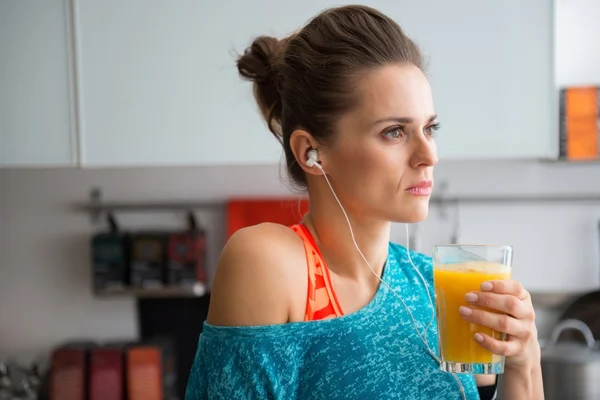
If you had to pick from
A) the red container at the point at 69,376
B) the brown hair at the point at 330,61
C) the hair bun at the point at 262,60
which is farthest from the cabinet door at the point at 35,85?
the brown hair at the point at 330,61

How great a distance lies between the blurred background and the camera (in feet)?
6.64

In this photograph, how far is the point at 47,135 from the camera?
6.77 feet

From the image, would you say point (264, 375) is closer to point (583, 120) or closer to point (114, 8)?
point (114, 8)

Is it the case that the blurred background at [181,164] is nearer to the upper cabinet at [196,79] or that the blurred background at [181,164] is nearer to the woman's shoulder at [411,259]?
the upper cabinet at [196,79]

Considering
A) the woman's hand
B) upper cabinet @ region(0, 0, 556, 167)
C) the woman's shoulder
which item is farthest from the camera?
upper cabinet @ region(0, 0, 556, 167)

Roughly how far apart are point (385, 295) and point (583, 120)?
1.38 metres

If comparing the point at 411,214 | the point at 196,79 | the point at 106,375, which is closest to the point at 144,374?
the point at 106,375

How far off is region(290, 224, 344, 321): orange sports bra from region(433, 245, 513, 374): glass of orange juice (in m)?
0.14

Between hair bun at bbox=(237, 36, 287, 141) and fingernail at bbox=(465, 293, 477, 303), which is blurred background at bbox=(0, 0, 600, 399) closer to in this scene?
hair bun at bbox=(237, 36, 287, 141)

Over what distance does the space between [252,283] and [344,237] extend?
0.55 feet

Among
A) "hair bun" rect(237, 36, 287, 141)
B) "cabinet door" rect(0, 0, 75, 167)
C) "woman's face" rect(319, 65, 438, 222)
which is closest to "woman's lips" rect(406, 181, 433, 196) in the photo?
"woman's face" rect(319, 65, 438, 222)

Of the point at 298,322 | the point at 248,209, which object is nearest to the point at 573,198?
the point at 248,209

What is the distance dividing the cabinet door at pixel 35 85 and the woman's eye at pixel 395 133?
1.32m

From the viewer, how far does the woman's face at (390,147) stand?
0.97m
